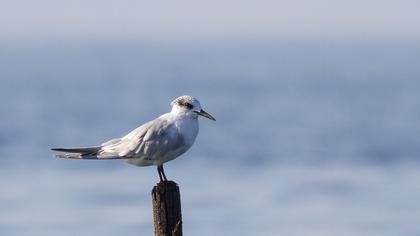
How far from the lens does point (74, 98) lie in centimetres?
7294

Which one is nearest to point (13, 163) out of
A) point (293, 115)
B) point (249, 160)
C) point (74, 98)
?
point (249, 160)

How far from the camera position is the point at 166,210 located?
11.7 m

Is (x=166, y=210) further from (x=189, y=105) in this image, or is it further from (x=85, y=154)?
(x=189, y=105)

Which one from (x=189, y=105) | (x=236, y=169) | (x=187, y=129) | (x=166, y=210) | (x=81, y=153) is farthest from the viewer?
(x=236, y=169)

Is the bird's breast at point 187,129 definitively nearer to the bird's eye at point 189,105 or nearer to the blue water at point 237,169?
the bird's eye at point 189,105

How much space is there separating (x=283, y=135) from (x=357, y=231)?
21411 mm

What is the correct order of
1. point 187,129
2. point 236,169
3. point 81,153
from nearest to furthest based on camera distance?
point 81,153, point 187,129, point 236,169

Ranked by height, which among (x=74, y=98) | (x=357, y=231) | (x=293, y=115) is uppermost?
(x=74, y=98)

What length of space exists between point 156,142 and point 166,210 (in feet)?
4.33

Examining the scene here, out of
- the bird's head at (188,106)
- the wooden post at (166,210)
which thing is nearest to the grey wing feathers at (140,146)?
the bird's head at (188,106)

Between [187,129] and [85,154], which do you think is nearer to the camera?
[85,154]

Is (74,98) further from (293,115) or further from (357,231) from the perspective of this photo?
(357,231)

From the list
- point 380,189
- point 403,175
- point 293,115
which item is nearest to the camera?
point 380,189

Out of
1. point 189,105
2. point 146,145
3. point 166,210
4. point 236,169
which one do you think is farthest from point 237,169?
point 166,210
